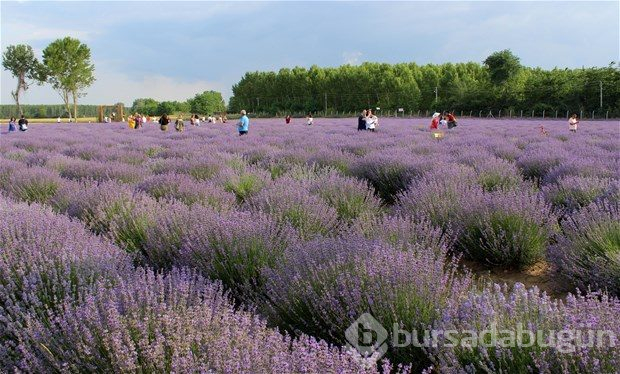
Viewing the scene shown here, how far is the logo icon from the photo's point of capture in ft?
7.15

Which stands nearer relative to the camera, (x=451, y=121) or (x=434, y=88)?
(x=451, y=121)

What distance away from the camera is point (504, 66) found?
5653 centimetres

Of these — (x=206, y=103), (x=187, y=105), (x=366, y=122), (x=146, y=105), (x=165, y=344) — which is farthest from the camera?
(x=187, y=105)

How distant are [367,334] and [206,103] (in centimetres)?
11578

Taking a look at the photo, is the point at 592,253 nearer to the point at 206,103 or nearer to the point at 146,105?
the point at 206,103

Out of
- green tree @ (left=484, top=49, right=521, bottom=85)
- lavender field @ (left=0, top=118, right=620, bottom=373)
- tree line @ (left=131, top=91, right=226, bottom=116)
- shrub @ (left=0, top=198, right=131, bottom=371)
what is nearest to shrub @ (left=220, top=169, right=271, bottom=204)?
lavender field @ (left=0, top=118, right=620, bottom=373)

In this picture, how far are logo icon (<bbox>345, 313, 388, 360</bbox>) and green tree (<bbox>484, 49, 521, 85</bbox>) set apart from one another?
59.2 meters

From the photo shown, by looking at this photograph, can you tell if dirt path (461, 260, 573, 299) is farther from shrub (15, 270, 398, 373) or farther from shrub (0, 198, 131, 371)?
shrub (0, 198, 131, 371)

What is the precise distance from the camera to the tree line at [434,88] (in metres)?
43.8

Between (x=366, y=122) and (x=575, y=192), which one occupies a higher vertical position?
(x=366, y=122)

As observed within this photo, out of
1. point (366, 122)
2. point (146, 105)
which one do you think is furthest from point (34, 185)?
point (146, 105)

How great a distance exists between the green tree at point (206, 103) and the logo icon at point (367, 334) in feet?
349

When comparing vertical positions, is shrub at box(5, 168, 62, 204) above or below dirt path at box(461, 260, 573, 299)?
above

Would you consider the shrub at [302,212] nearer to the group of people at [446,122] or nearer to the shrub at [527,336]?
the shrub at [527,336]
